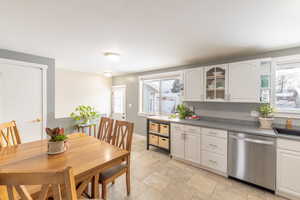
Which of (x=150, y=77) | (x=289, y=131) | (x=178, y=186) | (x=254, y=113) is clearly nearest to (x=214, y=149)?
(x=178, y=186)

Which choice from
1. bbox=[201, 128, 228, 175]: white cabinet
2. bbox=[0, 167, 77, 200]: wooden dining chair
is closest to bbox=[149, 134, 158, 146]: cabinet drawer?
bbox=[201, 128, 228, 175]: white cabinet

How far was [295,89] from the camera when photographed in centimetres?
243

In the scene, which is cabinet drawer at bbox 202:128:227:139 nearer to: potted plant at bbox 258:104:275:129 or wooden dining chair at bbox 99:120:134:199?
potted plant at bbox 258:104:275:129

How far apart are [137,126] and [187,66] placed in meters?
2.73

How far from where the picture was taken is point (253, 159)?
212 centimetres

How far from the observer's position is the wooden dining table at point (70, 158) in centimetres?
121

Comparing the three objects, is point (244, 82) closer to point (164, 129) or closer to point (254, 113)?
point (254, 113)

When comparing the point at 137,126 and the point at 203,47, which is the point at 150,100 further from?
the point at 203,47

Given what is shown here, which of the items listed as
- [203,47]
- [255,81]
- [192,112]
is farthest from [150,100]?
[255,81]

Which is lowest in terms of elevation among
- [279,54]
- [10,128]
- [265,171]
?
[265,171]

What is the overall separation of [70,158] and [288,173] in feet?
9.47

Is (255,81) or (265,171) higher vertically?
(255,81)

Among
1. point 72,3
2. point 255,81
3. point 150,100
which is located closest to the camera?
point 72,3

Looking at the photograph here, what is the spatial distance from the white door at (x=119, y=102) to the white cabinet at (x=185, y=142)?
2779 mm
